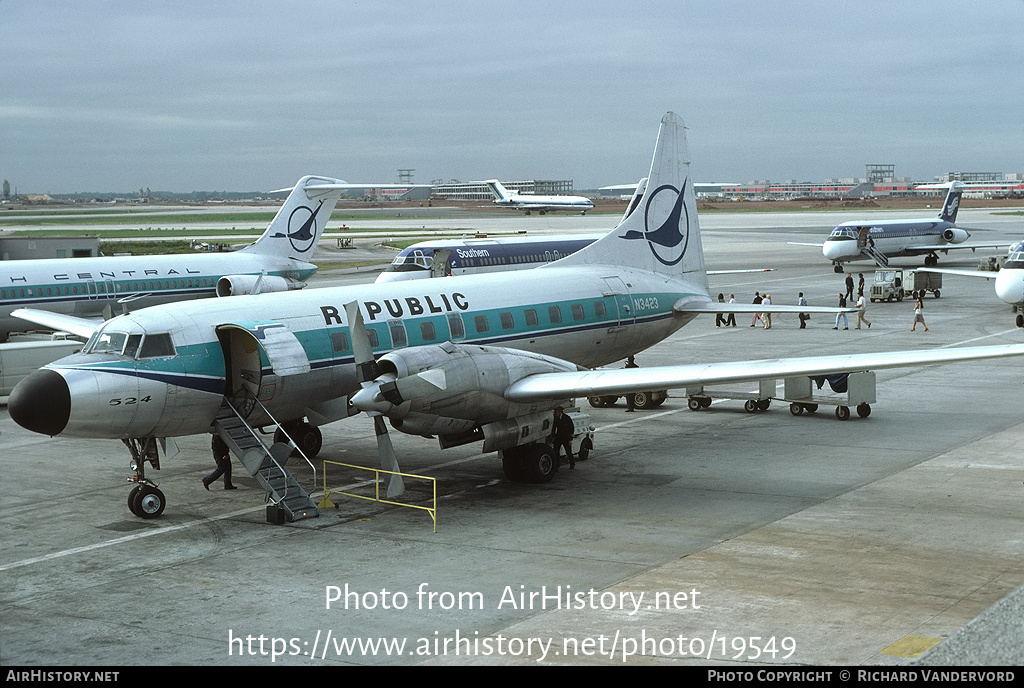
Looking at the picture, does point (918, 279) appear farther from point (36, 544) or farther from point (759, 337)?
point (36, 544)

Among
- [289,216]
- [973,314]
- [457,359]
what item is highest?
[289,216]

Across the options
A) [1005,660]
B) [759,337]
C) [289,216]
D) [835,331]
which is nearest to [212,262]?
[289,216]

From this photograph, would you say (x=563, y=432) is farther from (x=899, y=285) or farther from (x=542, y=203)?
(x=542, y=203)

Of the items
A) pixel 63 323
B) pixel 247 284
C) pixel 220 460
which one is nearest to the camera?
pixel 220 460

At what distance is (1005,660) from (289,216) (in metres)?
45.9

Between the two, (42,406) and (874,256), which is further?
(874,256)

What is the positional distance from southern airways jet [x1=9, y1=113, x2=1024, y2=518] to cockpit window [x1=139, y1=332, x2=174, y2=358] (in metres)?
0.02

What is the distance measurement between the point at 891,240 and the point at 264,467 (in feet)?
213

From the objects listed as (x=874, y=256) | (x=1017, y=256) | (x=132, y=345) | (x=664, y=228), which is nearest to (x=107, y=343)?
(x=132, y=345)

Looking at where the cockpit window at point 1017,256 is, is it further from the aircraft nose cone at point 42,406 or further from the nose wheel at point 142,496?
the aircraft nose cone at point 42,406

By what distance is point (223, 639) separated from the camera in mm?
12609

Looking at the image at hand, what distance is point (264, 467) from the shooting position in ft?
61.7

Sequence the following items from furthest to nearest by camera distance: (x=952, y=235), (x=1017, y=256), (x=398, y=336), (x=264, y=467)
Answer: (x=952, y=235)
(x=1017, y=256)
(x=398, y=336)
(x=264, y=467)

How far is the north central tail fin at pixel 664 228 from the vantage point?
27.1 m
